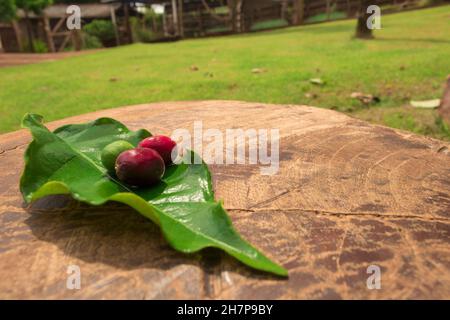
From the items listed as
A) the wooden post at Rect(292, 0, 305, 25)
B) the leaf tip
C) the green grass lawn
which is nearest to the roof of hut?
the wooden post at Rect(292, 0, 305, 25)

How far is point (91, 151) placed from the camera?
1.37 metres

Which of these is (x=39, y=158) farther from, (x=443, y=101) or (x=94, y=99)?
(x=94, y=99)

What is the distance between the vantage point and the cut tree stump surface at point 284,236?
2.86 ft

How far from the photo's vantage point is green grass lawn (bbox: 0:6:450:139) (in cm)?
514

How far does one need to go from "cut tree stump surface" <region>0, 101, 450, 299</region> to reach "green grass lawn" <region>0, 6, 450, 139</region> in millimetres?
3201

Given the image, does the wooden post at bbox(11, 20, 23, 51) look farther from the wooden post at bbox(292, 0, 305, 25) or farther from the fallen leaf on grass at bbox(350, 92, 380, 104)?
the fallen leaf on grass at bbox(350, 92, 380, 104)

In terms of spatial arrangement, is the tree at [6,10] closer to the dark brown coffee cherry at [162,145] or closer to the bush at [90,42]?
the bush at [90,42]

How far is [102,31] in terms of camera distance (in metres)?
21.6

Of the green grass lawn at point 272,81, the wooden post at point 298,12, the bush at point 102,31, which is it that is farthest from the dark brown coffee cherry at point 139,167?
the bush at point 102,31

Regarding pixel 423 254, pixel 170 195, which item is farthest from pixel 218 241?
pixel 423 254

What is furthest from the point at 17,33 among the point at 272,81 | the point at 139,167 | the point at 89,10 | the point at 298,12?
the point at 139,167

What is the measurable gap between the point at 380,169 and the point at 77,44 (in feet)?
61.0

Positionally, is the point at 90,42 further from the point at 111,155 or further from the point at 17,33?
the point at 111,155

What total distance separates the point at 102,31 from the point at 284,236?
2290 cm
